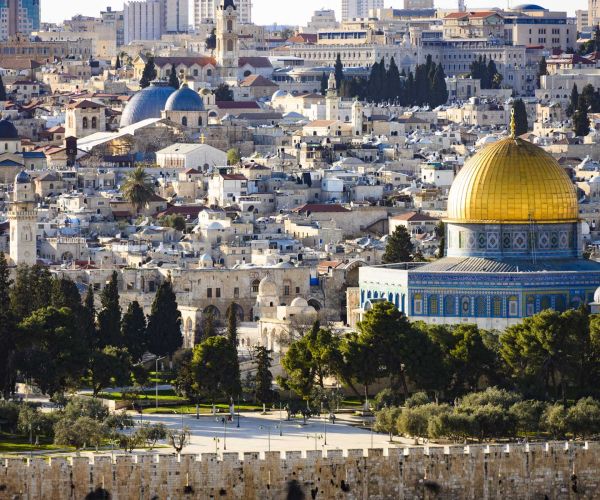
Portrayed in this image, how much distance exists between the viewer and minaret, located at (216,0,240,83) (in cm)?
16888

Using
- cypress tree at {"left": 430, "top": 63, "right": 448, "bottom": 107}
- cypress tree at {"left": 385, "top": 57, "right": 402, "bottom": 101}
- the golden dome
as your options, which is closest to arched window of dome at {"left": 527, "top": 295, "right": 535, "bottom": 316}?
the golden dome

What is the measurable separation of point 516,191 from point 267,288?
11.9 metres

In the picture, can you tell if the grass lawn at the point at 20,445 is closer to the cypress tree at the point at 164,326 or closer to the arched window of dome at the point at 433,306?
the cypress tree at the point at 164,326

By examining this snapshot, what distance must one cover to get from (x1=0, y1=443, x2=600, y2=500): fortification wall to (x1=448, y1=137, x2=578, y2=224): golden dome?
20.5 meters

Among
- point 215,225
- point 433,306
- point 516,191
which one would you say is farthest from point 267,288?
point 215,225

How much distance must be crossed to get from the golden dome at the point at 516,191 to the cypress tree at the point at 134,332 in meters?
8.79

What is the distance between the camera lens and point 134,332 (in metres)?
75.8

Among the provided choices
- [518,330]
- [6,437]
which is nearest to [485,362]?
[518,330]

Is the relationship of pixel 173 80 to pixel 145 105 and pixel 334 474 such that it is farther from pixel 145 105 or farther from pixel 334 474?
pixel 334 474

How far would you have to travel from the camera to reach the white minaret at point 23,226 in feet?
302

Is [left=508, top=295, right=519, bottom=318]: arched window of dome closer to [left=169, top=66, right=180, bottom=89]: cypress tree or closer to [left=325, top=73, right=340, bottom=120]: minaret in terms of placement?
[left=325, top=73, right=340, bottom=120]: minaret

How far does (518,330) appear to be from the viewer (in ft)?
220

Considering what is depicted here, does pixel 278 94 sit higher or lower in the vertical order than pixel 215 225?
higher

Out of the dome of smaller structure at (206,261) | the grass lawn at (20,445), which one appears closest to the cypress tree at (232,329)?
the grass lawn at (20,445)
